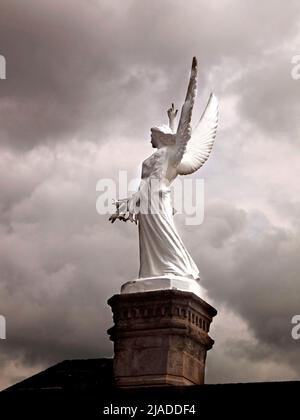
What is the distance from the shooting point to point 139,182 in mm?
18422

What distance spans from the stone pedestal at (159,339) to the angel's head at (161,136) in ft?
11.5

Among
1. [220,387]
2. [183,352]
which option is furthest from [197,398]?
[183,352]

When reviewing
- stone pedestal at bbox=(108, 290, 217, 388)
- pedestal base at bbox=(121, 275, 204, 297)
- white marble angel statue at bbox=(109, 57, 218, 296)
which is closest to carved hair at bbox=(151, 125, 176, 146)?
white marble angel statue at bbox=(109, 57, 218, 296)

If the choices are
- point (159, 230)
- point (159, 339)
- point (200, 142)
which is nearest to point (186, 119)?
point (200, 142)

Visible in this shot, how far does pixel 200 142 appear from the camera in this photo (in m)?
19.4

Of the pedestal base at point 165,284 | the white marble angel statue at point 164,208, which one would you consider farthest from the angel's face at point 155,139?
the pedestal base at point 165,284

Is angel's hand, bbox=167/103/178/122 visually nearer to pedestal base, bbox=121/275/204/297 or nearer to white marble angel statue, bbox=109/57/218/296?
white marble angel statue, bbox=109/57/218/296

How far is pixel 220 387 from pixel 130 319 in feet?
9.15

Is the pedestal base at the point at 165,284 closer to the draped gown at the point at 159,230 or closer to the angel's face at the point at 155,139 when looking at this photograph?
the draped gown at the point at 159,230

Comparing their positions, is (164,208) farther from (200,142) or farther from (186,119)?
(200,142)

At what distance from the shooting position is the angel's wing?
18641 millimetres

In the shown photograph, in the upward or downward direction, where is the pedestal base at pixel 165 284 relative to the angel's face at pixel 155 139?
downward

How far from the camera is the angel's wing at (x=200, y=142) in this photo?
1864 centimetres
